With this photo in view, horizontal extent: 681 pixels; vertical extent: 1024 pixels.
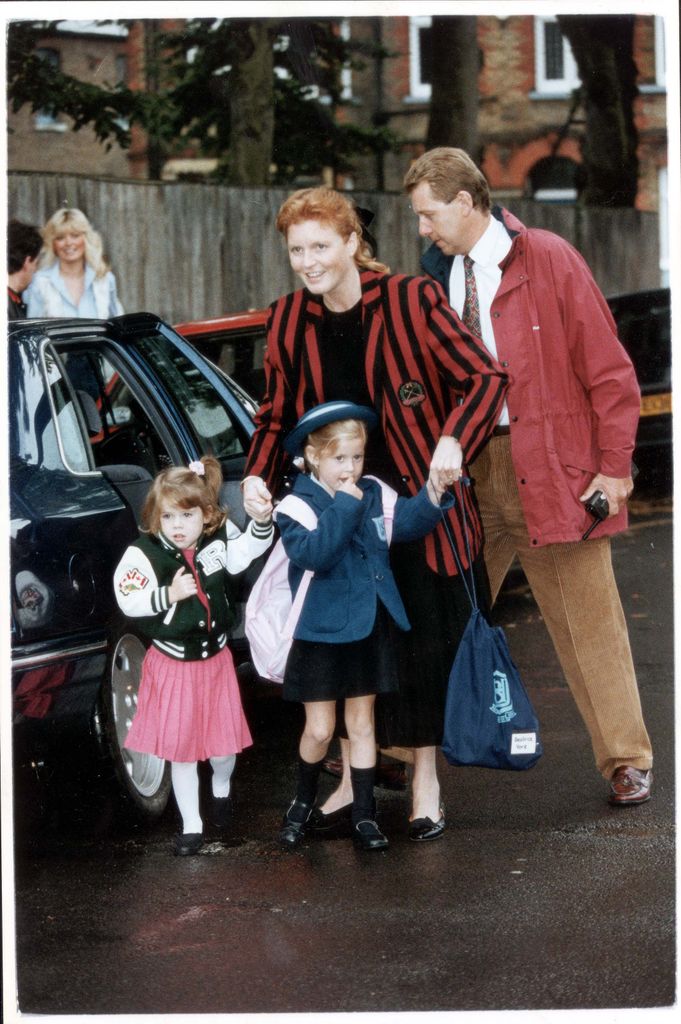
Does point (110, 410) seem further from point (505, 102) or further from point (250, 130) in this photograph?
point (505, 102)

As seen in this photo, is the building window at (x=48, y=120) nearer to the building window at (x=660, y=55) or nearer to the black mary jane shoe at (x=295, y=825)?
the building window at (x=660, y=55)

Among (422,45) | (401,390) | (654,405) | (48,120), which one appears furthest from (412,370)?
(422,45)

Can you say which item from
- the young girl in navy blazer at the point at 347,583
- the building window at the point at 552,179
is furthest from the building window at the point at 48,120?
the building window at the point at 552,179

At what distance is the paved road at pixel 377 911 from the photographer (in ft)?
14.1

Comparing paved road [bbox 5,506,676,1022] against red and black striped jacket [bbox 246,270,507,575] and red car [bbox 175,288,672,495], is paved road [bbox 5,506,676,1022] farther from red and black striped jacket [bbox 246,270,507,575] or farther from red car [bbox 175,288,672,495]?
red car [bbox 175,288,672,495]

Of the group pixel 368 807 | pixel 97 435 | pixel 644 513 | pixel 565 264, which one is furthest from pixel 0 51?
pixel 644 513

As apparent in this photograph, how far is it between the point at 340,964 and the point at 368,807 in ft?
3.31

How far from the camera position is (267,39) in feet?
26.3

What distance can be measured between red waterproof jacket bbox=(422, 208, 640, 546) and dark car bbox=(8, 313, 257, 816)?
113 cm

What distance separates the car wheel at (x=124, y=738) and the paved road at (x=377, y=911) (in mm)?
113

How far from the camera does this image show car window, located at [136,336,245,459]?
6.22 metres

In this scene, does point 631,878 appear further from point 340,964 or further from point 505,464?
point 505,464

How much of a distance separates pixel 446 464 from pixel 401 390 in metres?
0.32

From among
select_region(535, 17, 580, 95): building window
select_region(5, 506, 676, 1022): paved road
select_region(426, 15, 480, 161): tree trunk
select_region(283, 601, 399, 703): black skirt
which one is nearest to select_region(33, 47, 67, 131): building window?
select_region(535, 17, 580, 95): building window
